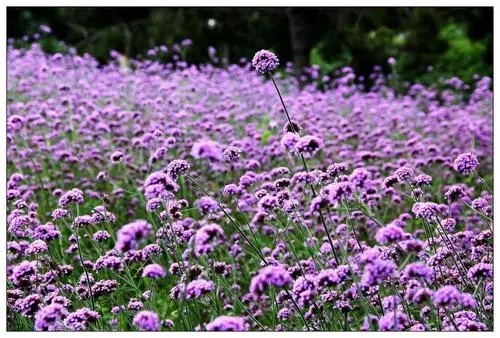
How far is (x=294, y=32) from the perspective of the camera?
13711 millimetres

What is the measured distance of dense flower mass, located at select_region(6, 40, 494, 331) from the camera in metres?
2.57

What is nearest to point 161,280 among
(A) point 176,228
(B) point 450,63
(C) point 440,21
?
(A) point 176,228

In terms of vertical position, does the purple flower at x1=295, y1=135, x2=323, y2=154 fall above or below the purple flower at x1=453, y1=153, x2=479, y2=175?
above

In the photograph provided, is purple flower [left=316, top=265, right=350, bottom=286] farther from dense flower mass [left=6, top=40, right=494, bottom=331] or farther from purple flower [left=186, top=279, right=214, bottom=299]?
purple flower [left=186, top=279, right=214, bottom=299]

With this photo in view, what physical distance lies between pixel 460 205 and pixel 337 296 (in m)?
2.84

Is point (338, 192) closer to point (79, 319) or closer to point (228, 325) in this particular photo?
point (228, 325)

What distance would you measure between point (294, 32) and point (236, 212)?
8.67 metres

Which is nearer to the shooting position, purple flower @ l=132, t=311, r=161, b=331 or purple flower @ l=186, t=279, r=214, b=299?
purple flower @ l=132, t=311, r=161, b=331

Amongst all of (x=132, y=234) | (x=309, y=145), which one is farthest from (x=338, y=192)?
(x=132, y=234)

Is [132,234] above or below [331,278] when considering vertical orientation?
above

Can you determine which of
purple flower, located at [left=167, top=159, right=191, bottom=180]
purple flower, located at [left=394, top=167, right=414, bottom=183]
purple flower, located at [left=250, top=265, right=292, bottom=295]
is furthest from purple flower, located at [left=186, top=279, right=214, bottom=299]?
purple flower, located at [left=394, top=167, right=414, bottom=183]

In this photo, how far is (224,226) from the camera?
516 cm

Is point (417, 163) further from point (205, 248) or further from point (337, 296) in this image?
point (205, 248)

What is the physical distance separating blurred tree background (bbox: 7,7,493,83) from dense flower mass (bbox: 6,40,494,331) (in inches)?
139
